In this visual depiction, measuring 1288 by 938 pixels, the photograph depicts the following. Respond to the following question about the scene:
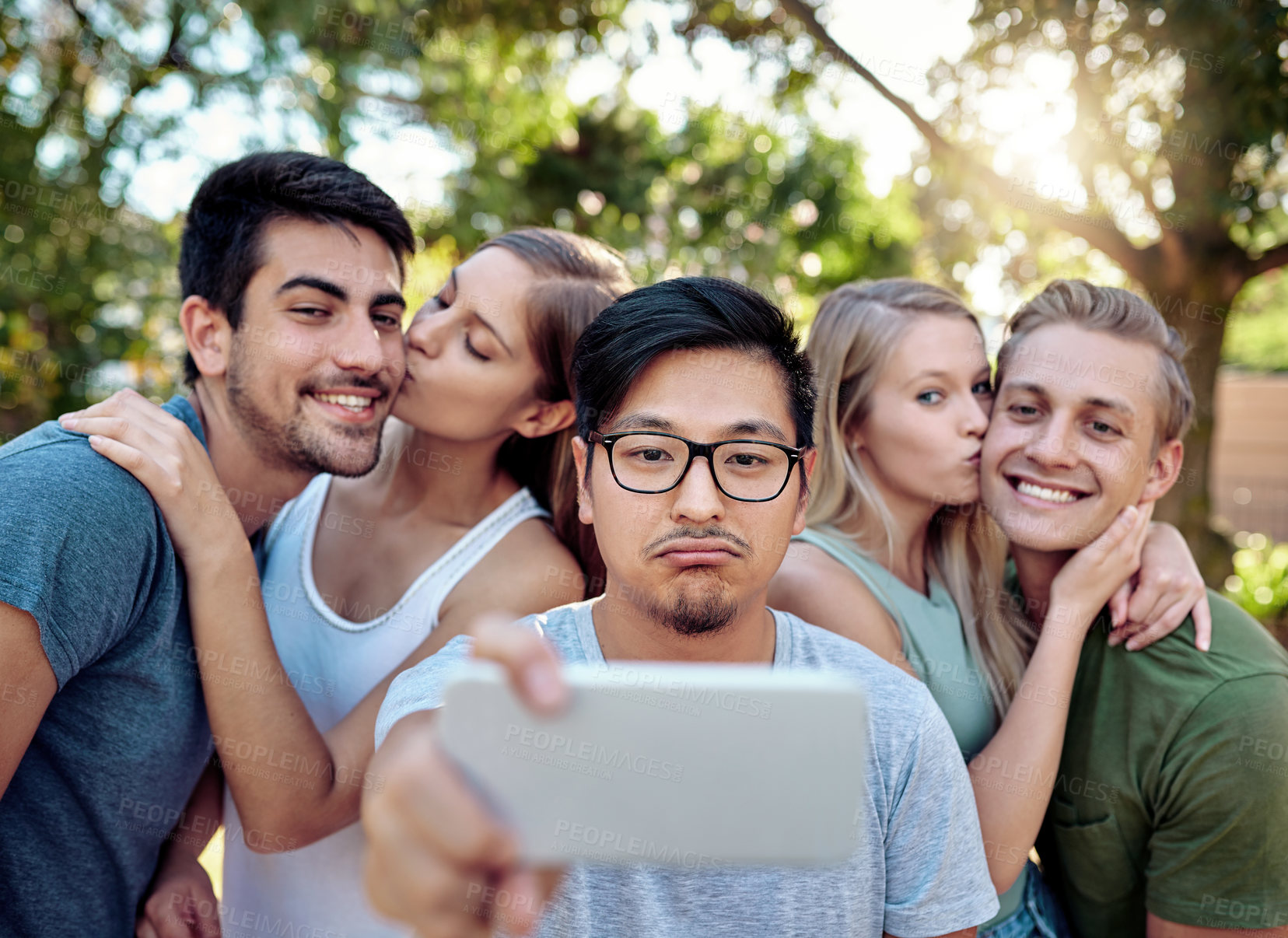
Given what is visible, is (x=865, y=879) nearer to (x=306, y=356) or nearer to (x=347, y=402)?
(x=347, y=402)

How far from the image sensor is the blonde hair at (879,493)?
3.06 metres

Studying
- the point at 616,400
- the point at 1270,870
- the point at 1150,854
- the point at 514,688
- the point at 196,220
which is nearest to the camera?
the point at 514,688

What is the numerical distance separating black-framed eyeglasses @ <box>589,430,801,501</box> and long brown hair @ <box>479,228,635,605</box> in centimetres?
87

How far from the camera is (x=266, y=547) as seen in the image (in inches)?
125

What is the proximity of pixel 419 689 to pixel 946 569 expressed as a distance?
81.0 inches

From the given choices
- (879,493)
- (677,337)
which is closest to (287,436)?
(677,337)

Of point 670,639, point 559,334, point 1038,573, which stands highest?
point 559,334

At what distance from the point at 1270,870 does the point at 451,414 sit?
2.76m

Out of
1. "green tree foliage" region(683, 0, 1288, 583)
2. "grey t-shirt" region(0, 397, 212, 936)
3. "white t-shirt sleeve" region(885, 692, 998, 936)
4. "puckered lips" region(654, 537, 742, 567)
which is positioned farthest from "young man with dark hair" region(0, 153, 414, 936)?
"green tree foliage" region(683, 0, 1288, 583)

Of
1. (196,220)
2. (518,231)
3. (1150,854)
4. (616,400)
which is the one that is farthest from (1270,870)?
(196,220)

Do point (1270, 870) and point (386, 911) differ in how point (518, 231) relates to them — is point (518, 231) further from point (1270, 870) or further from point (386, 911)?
point (1270, 870)

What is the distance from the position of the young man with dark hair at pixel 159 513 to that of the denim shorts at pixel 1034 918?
7.94ft

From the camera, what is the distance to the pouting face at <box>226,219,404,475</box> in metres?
2.70

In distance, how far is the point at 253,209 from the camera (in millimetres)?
2787
